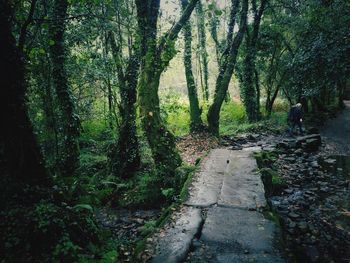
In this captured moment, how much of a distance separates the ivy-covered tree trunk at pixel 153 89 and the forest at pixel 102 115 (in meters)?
0.03

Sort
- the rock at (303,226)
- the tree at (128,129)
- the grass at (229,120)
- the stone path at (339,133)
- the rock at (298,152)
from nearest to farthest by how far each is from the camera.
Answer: the rock at (303,226) < the tree at (128,129) < the rock at (298,152) < the stone path at (339,133) < the grass at (229,120)

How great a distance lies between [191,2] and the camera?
28.0 feet

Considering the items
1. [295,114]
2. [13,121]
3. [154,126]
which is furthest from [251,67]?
[13,121]

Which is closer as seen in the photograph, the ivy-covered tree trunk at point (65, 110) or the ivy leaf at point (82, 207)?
the ivy leaf at point (82, 207)

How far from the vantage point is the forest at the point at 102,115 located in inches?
153

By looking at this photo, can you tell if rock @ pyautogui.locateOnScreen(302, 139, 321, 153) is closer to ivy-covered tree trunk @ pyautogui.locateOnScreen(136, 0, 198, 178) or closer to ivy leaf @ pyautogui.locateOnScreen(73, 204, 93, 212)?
ivy-covered tree trunk @ pyautogui.locateOnScreen(136, 0, 198, 178)

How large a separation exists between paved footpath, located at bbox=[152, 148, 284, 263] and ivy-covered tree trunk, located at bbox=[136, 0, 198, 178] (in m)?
1.52

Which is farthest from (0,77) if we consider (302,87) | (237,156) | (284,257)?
(302,87)

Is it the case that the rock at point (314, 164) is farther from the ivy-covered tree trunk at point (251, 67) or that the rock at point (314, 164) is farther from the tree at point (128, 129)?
the ivy-covered tree trunk at point (251, 67)

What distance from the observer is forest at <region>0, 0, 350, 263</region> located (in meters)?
3.88

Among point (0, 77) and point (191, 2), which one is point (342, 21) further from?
point (0, 77)

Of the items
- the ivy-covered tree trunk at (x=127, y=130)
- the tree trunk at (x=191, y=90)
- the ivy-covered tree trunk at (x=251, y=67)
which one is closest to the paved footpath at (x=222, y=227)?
the ivy-covered tree trunk at (x=127, y=130)

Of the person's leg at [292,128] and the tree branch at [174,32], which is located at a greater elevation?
the tree branch at [174,32]

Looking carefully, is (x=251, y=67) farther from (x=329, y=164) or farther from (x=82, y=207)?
(x=82, y=207)
